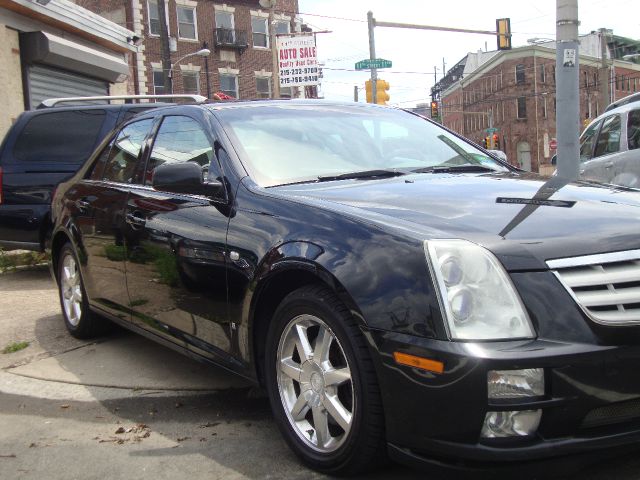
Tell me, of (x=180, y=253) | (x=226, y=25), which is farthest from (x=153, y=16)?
(x=180, y=253)

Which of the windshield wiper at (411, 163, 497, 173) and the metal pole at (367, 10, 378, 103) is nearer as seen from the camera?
the windshield wiper at (411, 163, 497, 173)

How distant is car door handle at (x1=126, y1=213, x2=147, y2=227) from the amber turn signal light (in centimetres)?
214

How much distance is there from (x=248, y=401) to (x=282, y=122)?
5.18ft

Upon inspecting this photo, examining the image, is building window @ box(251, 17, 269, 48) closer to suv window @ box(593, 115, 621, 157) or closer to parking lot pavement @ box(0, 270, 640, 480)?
suv window @ box(593, 115, 621, 157)

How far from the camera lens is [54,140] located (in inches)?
303

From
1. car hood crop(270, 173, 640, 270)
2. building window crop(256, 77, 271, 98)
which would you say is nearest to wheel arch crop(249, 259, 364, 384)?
car hood crop(270, 173, 640, 270)

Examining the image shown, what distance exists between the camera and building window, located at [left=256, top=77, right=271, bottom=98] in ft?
118

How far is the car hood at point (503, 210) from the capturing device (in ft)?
7.57

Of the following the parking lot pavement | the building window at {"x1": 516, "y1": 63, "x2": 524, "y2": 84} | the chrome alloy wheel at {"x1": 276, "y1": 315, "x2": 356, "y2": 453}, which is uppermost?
the building window at {"x1": 516, "y1": 63, "x2": 524, "y2": 84}

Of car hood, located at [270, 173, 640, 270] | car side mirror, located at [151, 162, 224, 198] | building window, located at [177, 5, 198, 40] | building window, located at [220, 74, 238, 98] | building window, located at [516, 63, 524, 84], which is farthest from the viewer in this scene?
building window, located at [516, 63, 524, 84]

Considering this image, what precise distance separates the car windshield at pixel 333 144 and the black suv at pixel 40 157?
12.8ft

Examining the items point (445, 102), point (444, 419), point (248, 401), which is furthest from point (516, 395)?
point (445, 102)

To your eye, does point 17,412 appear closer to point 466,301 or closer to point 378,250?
point 378,250

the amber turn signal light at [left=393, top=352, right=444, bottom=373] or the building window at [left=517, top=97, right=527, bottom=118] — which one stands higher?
the building window at [left=517, top=97, right=527, bottom=118]
